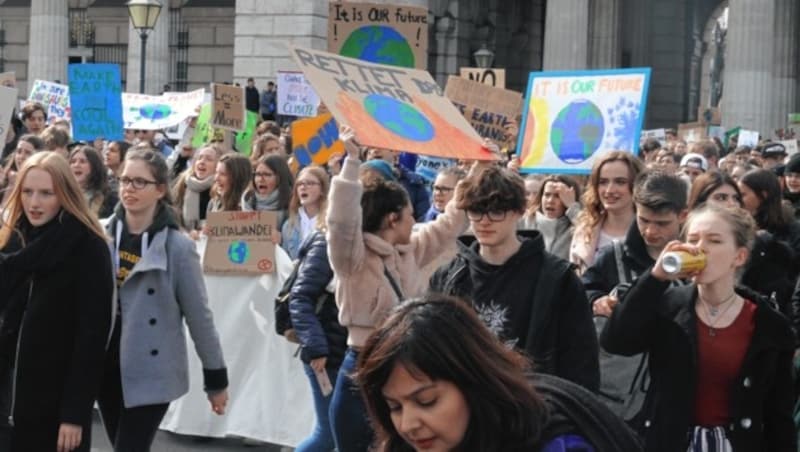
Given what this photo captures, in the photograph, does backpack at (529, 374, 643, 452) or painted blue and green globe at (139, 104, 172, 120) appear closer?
backpack at (529, 374, 643, 452)

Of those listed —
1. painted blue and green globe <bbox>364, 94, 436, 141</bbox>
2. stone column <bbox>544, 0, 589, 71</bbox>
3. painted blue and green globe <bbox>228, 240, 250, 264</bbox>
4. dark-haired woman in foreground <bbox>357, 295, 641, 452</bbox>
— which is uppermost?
stone column <bbox>544, 0, 589, 71</bbox>

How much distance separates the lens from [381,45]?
1211 centimetres

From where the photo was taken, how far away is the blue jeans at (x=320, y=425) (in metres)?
7.80

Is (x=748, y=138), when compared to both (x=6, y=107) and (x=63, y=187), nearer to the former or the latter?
(x=6, y=107)

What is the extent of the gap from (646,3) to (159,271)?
37745mm

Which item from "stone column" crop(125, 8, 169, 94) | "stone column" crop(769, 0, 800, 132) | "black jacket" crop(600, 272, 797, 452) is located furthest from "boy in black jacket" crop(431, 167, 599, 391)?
"stone column" crop(125, 8, 169, 94)

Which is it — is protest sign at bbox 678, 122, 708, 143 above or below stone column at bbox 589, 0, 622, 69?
below

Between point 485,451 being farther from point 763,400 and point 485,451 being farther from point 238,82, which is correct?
point 238,82

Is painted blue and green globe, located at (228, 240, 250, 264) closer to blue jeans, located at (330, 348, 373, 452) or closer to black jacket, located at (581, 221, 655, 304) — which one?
blue jeans, located at (330, 348, 373, 452)

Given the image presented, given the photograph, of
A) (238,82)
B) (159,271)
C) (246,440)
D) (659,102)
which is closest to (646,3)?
(659,102)

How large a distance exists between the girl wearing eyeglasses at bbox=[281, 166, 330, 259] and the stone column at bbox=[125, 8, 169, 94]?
3015 cm

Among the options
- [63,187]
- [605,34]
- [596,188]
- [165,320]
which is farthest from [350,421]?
[605,34]

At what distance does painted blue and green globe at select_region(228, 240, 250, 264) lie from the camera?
419 inches

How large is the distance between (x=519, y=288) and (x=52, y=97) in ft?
59.1
